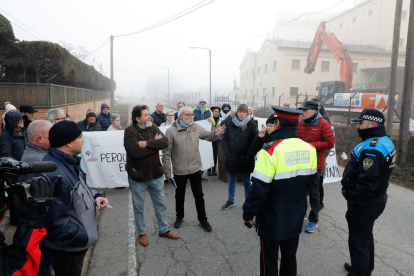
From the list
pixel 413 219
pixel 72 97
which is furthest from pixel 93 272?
pixel 72 97

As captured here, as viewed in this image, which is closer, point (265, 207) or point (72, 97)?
point (265, 207)

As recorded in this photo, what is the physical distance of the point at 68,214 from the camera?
2.02 m

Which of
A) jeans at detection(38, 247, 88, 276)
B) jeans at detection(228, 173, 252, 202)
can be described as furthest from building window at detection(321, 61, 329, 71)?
jeans at detection(38, 247, 88, 276)

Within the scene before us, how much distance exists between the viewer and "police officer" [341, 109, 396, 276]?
104 inches

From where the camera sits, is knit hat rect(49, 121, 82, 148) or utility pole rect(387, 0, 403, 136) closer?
knit hat rect(49, 121, 82, 148)

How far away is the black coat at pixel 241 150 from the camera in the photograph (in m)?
4.79

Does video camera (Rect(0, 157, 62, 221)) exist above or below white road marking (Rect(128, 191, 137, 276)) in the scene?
above

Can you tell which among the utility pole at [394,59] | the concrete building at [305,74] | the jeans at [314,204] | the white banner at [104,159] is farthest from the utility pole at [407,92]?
the concrete building at [305,74]

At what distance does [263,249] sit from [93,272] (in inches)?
77.9

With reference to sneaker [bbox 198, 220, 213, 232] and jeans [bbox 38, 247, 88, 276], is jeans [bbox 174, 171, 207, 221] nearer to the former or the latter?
sneaker [bbox 198, 220, 213, 232]

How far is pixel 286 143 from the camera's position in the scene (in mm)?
2412

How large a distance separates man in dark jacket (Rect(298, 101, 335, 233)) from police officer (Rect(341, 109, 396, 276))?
130 cm

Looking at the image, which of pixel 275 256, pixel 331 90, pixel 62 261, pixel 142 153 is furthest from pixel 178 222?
pixel 331 90

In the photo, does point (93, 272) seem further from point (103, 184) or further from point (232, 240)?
point (103, 184)
